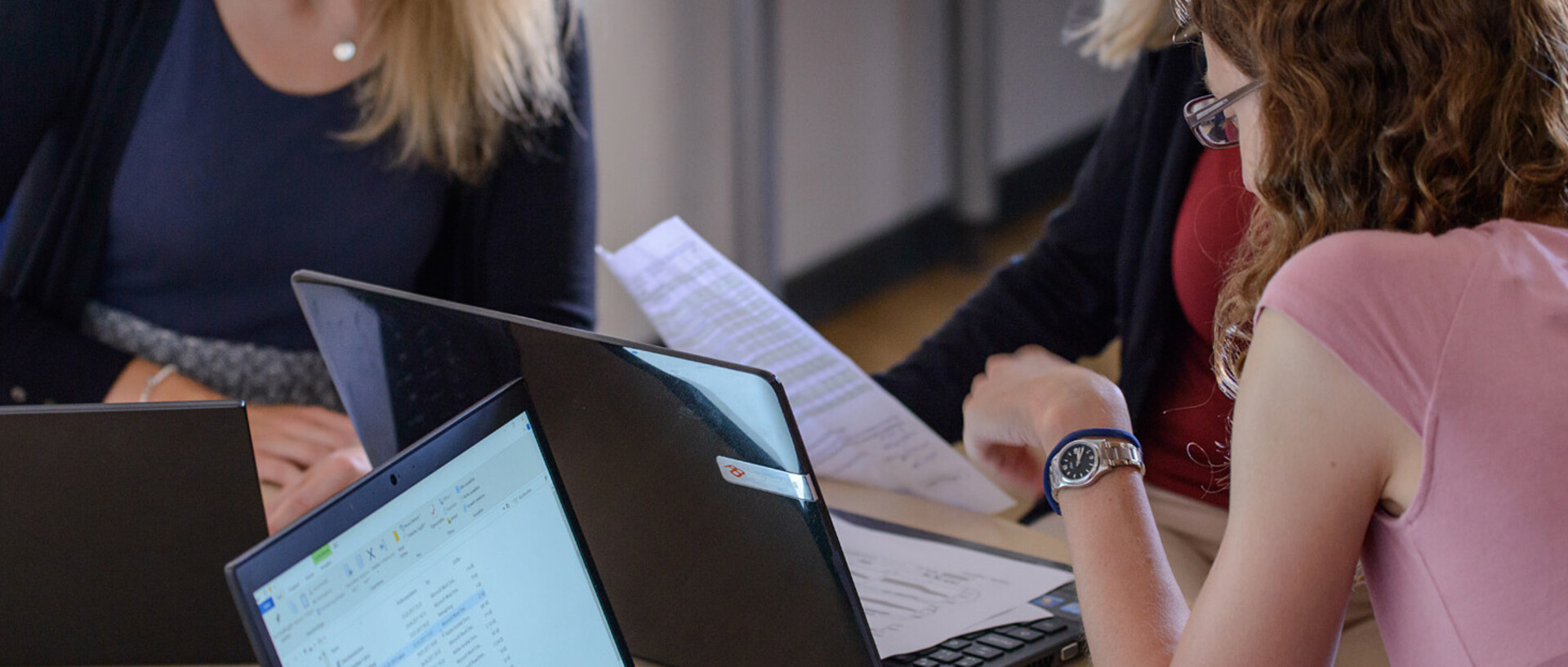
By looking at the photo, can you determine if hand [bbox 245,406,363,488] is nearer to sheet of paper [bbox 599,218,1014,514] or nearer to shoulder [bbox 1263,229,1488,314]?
sheet of paper [bbox 599,218,1014,514]

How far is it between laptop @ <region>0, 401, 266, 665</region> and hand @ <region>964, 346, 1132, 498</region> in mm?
500

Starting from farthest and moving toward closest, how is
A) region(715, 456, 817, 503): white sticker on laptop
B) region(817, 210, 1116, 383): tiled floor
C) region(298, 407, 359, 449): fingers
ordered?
region(817, 210, 1116, 383): tiled floor, region(298, 407, 359, 449): fingers, region(715, 456, 817, 503): white sticker on laptop

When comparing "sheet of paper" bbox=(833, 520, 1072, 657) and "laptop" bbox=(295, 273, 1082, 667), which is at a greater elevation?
"laptop" bbox=(295, 273, 1082, 667)

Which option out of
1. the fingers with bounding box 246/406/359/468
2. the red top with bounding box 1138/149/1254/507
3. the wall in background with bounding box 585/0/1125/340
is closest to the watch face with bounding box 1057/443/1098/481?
the red top with bounding box 1138/149/1254/507

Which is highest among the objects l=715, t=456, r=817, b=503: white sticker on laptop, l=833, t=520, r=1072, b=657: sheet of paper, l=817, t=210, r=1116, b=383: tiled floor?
l=715, t=456, r=817, b=503: white sticker on laptop

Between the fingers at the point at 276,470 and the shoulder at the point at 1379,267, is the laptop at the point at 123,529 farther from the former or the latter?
the shoulder at the point at 1379,267

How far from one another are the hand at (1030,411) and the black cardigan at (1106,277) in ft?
0.68

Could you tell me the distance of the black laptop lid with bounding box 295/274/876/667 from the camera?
68cm

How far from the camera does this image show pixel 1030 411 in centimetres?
89

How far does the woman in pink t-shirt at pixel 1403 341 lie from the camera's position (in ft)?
1.92

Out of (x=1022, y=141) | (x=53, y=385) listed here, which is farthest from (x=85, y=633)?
(x=1022, y=141)

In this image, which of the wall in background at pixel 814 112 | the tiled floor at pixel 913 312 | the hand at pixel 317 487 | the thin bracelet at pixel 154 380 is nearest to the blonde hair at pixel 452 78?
the thin bracelet at pixel 154 380

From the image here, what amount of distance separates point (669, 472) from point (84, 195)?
2.71 ft

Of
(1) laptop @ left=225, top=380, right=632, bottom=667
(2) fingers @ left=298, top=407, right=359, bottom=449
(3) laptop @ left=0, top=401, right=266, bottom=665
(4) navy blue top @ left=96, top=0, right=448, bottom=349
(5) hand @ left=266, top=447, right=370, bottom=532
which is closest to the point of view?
(1) laptop @ left=225, top=380, right=632, bottom=667
